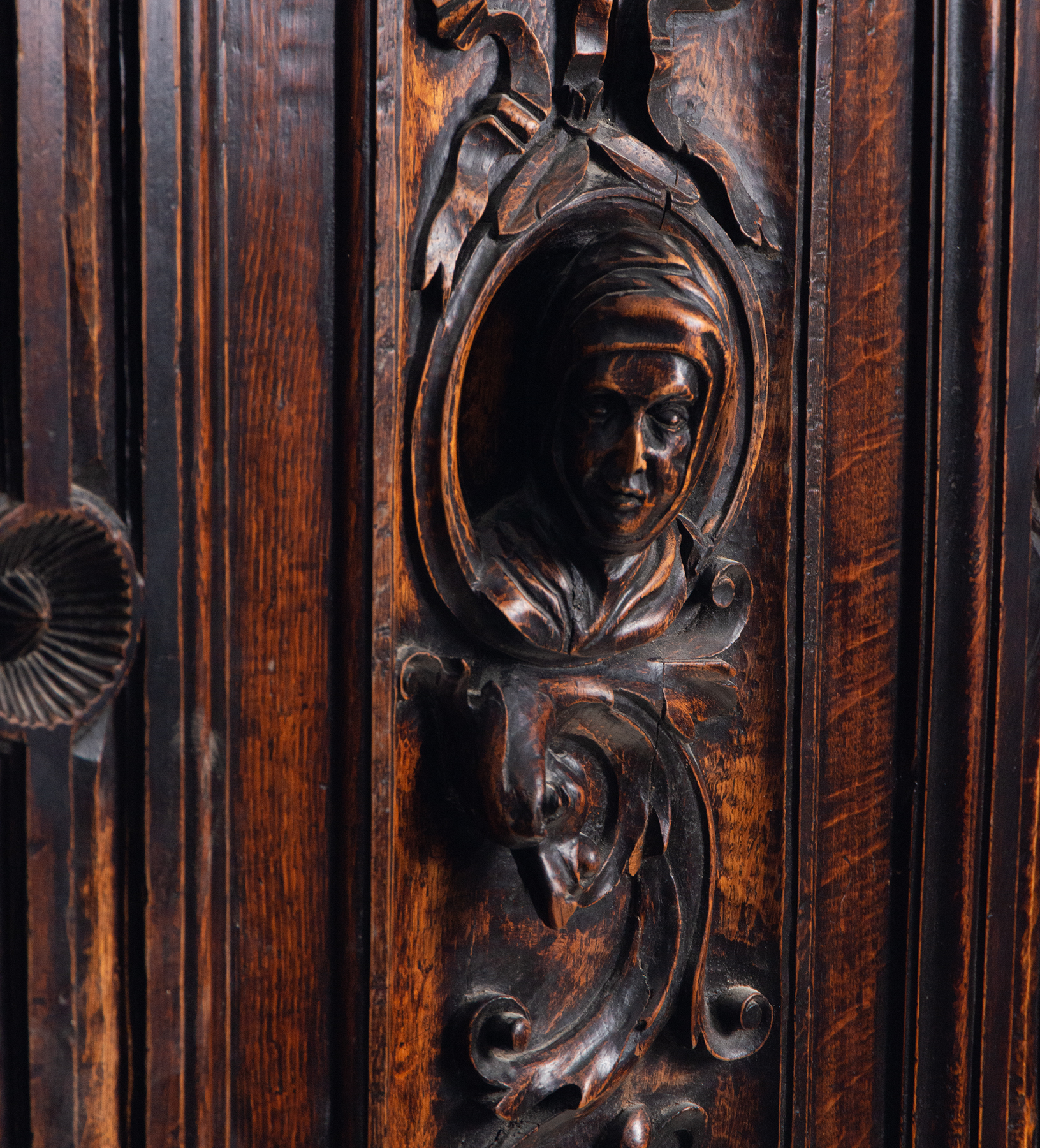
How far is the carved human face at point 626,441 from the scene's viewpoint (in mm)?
621

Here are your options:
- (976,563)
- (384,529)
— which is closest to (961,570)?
(976,563)

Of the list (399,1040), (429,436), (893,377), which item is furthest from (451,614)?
(893,377)

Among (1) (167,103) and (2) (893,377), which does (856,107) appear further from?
(1) (167,103)

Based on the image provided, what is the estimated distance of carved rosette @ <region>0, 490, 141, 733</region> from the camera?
49cm

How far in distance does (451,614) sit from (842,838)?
315mm

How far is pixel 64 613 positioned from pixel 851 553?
47cm

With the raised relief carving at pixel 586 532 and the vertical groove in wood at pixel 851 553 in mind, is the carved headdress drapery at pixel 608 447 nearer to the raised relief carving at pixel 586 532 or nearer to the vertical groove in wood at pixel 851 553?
the raised relief carving at pixel 586 532

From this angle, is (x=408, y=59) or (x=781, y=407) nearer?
(x=408, y=59)

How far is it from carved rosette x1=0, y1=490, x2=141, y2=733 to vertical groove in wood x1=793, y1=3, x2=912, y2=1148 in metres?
0.41

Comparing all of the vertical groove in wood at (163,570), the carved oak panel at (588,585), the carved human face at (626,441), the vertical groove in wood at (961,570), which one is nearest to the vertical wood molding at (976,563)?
the vertical groove in wood at (961,570)

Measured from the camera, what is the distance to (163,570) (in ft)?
1.77

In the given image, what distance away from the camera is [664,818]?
69 centimetres

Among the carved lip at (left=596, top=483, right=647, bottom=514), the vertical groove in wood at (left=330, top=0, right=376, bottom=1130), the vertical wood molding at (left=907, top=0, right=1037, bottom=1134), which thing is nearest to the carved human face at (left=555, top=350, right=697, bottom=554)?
the carved lip at (left=596, top=483, right=647, bottom=514)

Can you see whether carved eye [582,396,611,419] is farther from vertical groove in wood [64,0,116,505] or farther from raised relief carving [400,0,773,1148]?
vertical groove in wood [64,0,116,505]
